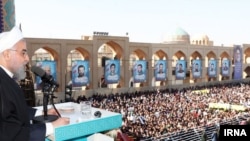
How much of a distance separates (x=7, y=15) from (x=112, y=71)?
1262 cm

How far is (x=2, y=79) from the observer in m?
1.80

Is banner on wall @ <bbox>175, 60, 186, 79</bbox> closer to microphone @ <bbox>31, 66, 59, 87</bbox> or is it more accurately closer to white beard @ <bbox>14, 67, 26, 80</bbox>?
microphone @ <bbox>31, 66, 59, 87</bbox>

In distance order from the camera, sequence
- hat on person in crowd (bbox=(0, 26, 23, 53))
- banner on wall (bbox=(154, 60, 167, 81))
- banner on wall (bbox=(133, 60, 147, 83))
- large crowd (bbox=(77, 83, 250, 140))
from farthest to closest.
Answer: banner on wall (bbox=(154, 60, 167, 81)), banner on wall (bbox=(133, 60, 147, 83)), large crowd (bbox=(77, 83, 250, 140)), hat on person in crowd (bbox=(0, 26, 23, 53))

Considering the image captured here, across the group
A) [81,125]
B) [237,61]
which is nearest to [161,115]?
[81,125]

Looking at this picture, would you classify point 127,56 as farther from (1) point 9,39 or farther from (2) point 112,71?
(1) point 9,39

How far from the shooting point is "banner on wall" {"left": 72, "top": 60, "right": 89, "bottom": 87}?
22.5 m

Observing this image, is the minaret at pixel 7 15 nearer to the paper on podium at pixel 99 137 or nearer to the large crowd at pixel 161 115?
the large crowd at pixel 161 115

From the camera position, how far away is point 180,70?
31141mm

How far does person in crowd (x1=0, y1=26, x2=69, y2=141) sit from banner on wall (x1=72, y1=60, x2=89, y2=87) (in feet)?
67.4

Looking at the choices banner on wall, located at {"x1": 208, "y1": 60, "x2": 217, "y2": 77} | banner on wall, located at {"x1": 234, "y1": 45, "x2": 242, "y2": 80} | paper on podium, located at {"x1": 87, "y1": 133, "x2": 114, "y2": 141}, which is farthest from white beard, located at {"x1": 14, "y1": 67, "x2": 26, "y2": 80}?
banner on wall, located at {"x1": 234, "y1": 45, "x2": 242, "y2": 80}

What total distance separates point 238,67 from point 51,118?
38951 millimetres

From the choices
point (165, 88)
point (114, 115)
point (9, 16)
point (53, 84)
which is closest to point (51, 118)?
point (53, 84)

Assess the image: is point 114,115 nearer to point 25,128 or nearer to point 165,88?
point 25,128

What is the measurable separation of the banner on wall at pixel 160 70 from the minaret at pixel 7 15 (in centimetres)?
1745
